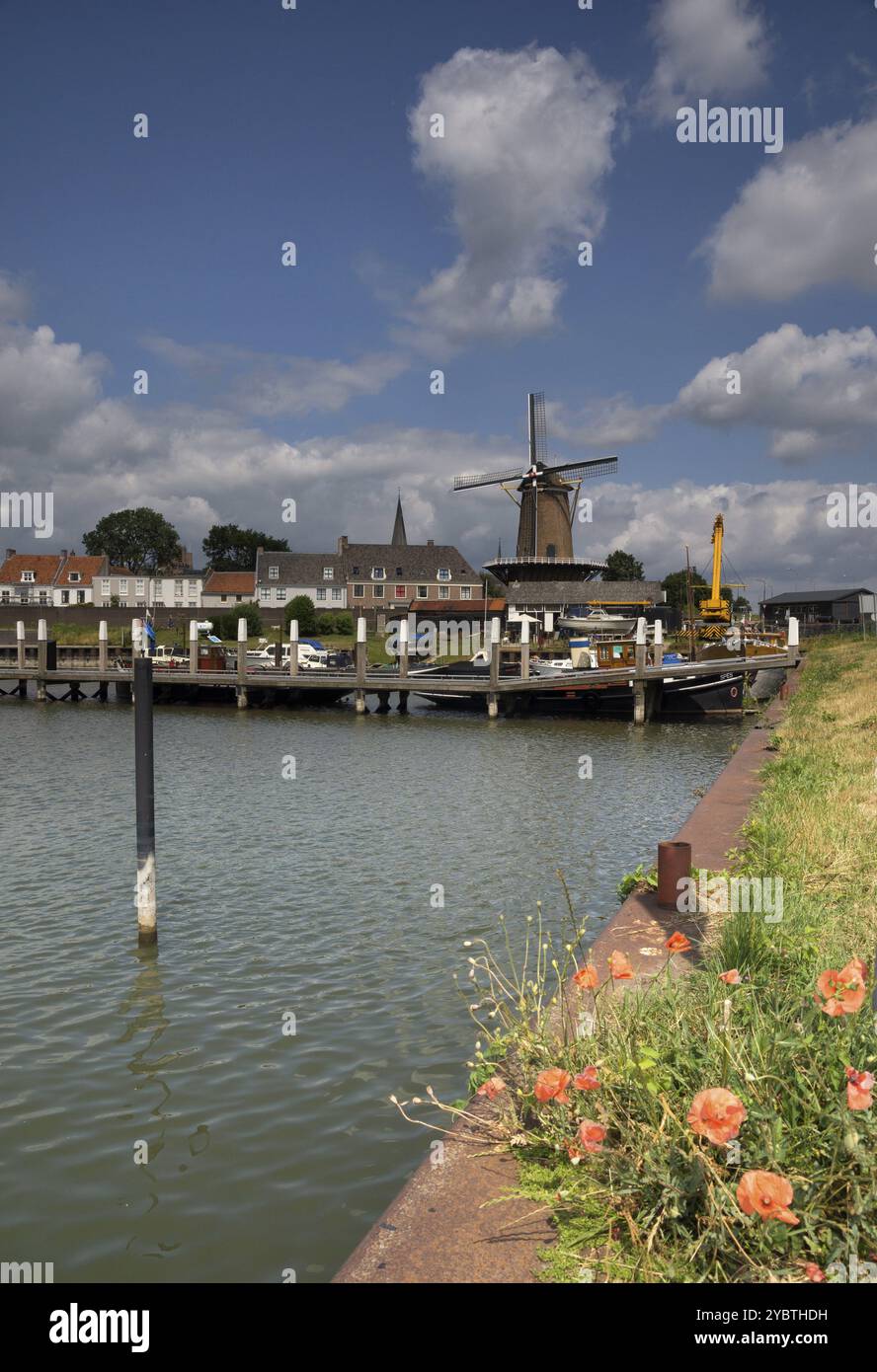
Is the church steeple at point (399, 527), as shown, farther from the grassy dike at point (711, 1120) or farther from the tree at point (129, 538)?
the grassy dike at point (711, 1120)

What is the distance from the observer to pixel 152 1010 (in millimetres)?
8344

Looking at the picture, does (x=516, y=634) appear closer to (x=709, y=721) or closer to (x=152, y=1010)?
(x=709, y=721)

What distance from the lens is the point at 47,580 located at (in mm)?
107875

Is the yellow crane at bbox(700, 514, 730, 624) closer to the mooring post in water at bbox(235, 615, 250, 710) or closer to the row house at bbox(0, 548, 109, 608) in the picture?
the mooring post in water at bbox(235, 615, 250, 710)

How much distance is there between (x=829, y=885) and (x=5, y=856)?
1077cm

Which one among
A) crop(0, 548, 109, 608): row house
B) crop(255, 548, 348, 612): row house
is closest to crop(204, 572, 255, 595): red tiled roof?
crop(255, 548, 348, 612): row house

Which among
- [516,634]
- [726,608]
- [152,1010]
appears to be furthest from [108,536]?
[152,1010]

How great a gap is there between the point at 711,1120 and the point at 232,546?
138 metres

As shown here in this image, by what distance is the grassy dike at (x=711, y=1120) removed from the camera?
330cm

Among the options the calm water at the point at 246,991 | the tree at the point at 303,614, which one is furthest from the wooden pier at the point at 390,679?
the tree at the point at 303,614

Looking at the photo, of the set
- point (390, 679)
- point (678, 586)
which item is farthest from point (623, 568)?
point (390, 679)

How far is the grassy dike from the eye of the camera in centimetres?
330

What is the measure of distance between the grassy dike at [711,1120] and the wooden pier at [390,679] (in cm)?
3004

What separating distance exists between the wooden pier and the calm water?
14464mm
